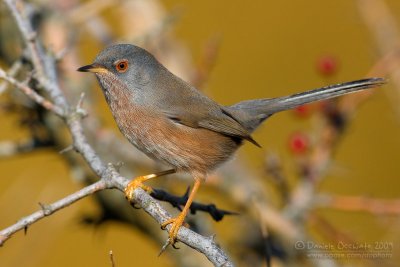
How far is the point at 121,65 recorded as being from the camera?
14.3ft

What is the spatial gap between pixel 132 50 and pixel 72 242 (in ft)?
13.8

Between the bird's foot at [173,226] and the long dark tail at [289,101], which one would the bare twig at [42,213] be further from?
the long dark tail at [289,101]

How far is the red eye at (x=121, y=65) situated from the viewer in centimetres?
435

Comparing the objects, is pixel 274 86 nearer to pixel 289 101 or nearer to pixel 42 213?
pixel 289 101

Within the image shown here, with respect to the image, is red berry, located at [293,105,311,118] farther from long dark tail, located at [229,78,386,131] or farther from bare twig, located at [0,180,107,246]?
bare twig, located at [0,180,107,246]

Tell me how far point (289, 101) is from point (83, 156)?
5.48 feet

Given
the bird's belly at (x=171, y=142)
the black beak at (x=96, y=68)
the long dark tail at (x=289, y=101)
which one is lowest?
the bird's belly at (x=171, y=142)

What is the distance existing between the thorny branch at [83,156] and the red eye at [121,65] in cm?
43

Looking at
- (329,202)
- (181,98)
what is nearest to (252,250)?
(329,202)

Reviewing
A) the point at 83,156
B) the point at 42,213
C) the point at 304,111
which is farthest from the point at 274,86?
the point at 42,213

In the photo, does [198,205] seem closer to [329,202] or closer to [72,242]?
[329,202]

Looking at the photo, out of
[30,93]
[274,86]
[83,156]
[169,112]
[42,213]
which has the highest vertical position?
[274,86]

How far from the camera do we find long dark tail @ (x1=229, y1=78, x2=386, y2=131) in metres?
4.31


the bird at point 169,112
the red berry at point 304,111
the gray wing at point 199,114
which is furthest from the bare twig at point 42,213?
the red berry at point 304,111
